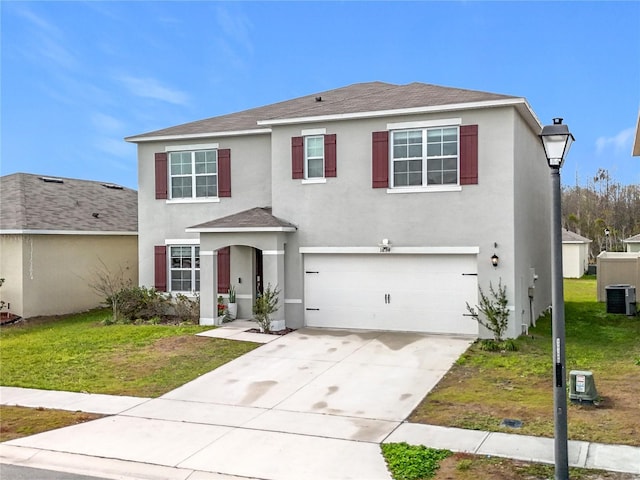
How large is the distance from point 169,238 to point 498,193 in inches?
406

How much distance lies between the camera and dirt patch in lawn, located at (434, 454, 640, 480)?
6383 mm

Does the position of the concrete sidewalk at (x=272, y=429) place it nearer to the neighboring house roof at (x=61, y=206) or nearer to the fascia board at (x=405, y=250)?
the fascia board at (x=405, y=250)

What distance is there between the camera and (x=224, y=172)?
1814 centimetres

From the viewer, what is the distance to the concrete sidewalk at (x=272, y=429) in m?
6.98

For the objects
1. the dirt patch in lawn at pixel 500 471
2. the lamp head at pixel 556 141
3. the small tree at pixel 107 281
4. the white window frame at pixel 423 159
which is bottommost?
the dirt patch in lawn at pixel 500 471

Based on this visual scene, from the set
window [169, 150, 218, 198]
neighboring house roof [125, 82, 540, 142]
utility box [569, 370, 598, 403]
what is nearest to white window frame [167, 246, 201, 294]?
window [169, 150, 218, 198]

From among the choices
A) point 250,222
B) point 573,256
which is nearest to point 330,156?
point 250,222

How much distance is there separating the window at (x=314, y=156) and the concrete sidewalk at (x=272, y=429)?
5.51m

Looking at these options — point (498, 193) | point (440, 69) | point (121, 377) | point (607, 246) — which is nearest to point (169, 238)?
point (121, 377)

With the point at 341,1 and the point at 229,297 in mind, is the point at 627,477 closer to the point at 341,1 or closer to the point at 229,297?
the point at 229,297

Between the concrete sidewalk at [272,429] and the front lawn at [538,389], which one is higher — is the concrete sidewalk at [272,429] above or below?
below

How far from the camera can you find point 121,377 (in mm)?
11508

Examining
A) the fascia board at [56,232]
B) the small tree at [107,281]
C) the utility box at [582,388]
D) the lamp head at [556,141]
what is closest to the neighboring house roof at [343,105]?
the fascia board at [56,232]

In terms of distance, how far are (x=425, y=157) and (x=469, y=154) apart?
1.10m
